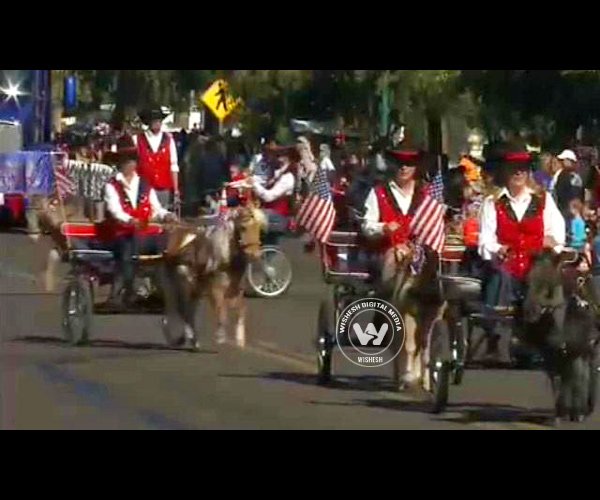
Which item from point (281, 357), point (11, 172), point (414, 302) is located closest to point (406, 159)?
point (414, 302)

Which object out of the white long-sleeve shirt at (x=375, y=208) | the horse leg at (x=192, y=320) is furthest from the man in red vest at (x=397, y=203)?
the horse leg at (x=192, y=320)

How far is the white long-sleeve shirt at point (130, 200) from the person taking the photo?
33.9 meters

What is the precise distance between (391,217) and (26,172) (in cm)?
189

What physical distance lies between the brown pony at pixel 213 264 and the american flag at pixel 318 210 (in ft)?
0.76

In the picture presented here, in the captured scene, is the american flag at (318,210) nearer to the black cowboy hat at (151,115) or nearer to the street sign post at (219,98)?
the street sign post at (219,98)

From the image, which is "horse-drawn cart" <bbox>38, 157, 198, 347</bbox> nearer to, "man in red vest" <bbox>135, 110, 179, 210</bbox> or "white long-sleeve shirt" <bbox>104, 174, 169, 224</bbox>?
"white long-sleeve shirt" <bbox>104, 174, 169, 224</bbox>

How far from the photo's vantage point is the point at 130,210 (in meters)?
33.9

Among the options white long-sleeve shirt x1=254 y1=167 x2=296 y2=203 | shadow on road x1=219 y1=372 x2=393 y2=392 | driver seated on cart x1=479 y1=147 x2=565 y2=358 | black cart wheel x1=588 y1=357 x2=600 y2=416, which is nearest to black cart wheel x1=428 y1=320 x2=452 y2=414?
shadow on road x1=219 y1=372 x2=393 y2=392

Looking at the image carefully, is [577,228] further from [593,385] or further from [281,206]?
[281,206]

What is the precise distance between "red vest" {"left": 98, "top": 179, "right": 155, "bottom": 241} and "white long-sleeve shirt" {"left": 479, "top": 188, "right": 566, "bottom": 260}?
1.71 meters

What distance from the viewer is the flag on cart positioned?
33875 mm
